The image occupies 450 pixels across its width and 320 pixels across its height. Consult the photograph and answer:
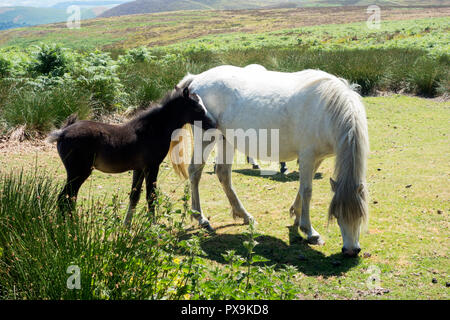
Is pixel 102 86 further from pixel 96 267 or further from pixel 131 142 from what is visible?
pixel 96 267

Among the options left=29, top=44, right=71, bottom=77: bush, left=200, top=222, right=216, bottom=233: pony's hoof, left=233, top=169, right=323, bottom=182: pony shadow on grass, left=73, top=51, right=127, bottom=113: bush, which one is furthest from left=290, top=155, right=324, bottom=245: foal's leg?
left=29, top=44, right=71, bottom=77: bush

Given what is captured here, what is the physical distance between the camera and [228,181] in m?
5.78

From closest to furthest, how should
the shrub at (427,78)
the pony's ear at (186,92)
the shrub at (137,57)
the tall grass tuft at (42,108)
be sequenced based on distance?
the pony's ear at (186,92), the tall grass tuft at (42,108), the shrub at (427,78), the shrub at (137,57)

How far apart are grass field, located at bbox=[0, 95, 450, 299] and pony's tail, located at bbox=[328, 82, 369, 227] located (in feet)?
1.87

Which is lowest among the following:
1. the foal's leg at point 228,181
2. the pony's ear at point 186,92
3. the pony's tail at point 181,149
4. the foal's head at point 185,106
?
the foal's leg at point 228,181

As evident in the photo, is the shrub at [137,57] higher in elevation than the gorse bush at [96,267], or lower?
higher

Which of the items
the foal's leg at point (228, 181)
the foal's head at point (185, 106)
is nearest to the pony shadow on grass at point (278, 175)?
the foal's leg at point (228, 181)

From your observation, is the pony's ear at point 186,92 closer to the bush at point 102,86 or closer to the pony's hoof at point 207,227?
the pony's hoof at point 207,227

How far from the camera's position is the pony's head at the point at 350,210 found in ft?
14.0

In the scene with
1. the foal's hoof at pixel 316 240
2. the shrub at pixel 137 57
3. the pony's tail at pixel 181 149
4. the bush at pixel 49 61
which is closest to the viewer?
the foal's hoof at pixel 316 240

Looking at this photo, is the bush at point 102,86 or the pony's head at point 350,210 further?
the bush at point 102,86

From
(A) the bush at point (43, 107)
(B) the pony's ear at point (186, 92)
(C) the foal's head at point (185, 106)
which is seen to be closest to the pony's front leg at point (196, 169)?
(C) the foal's head at point (185, 106)

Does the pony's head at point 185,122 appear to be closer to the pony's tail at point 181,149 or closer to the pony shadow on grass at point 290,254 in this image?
the pony's tail at point 181,149
